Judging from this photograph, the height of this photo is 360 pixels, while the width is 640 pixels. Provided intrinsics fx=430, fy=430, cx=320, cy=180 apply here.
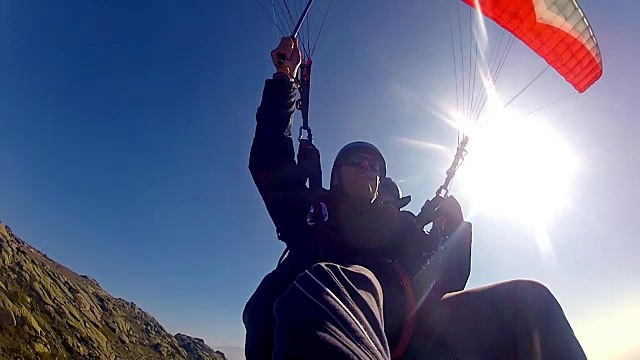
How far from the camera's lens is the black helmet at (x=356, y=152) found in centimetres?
378

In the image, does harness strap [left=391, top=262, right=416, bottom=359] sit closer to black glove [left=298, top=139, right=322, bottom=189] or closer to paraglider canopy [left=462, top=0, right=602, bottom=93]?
black glove [left=298, top=139, right=322, bottom=189]

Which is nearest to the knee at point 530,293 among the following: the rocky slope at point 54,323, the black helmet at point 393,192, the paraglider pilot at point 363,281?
the paraglider pilot at point 363,281

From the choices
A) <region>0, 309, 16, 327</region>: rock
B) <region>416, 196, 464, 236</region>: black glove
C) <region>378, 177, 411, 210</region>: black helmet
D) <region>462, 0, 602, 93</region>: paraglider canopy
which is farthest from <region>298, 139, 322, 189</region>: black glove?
<region>0, 309, 16, 327</region>: rock

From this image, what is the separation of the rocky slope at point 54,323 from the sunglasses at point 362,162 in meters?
84.3

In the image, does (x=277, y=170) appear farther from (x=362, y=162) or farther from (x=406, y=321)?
(x=406, y=321)

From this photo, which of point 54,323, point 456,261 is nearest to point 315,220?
point 456,261

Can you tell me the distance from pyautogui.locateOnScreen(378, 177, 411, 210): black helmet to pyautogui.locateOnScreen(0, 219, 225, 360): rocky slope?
84.2 metres

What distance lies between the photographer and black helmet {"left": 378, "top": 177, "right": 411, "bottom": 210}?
3979 mm

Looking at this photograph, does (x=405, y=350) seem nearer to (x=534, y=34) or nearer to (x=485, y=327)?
(x=485, y=327)

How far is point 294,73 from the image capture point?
3840 millimetres

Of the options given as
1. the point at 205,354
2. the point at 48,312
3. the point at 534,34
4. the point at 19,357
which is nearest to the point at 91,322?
the point at 48,312

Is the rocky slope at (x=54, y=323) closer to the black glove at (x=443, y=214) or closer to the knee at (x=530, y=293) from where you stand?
the black glove at (x=443, y=214)

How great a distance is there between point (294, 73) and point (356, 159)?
3.15 ft

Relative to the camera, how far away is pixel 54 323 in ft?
321
